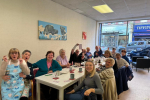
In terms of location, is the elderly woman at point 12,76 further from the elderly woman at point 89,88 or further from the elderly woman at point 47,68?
the elderly woman at point 89,88

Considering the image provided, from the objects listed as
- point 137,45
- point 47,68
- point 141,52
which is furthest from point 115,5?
point 141,52

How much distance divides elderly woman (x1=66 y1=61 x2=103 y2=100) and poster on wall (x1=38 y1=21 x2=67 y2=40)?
86.4 inches

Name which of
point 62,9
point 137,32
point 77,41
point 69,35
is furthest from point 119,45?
point 62,9

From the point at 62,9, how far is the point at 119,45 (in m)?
4.82

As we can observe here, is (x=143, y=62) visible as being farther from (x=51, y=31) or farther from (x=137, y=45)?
(x=51, y=31)

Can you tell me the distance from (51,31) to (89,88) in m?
2.59

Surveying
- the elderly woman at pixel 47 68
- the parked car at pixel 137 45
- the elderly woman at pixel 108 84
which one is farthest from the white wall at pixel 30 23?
the parked car at pixel 137 45

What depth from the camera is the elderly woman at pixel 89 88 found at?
1632mm

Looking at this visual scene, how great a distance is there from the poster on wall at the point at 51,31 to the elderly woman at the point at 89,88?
2195 millimetres

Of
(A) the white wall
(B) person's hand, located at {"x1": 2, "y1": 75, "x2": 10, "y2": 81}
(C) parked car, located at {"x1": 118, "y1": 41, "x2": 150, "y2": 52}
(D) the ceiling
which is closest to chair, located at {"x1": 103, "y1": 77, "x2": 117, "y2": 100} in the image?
(B) person's hand, located at {"x1": 2, "y1": 75, "x2": 10, "y2": 81}

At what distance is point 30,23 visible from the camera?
122 inches

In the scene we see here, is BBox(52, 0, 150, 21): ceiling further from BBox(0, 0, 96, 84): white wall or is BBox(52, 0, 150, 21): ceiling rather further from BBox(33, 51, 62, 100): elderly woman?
BBox(33, 51, 62, 100): elderly woman

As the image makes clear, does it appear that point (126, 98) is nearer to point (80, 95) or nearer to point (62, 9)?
point (80, 95)

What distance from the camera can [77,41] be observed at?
5.37 metres
